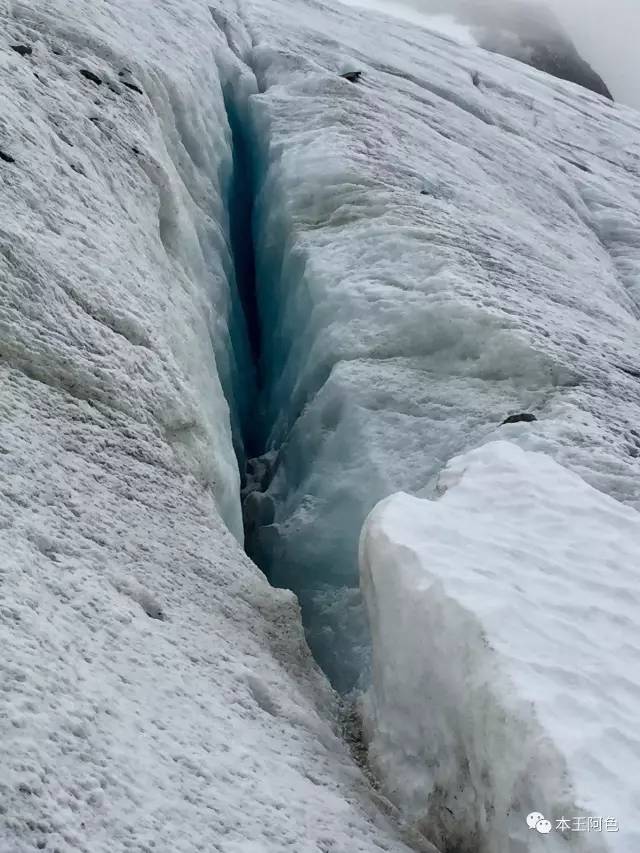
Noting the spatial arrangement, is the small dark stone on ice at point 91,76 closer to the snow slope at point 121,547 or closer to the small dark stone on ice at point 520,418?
the snow slope at point 121,547

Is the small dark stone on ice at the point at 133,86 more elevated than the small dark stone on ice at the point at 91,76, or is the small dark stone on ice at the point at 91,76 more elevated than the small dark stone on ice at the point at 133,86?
the small dark stone on ice at the point at 91,76

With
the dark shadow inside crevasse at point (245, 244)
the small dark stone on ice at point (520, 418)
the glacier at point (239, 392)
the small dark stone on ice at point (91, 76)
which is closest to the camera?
the glacier at point (239, 392)

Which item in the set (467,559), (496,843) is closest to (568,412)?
(467,559)

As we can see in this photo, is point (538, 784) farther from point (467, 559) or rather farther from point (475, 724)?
point (467, 559)

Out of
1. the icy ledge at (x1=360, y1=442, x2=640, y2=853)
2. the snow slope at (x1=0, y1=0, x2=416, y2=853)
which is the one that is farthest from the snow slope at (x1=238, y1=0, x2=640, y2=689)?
the icy ledge at (x1=360, y1=442, x2=640, y2=853)

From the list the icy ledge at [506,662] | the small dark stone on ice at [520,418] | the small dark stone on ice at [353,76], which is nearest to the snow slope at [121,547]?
the icy ledge at [506,662]

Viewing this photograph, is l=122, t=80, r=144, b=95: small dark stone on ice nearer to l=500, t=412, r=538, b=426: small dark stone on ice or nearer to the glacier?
the glacier
